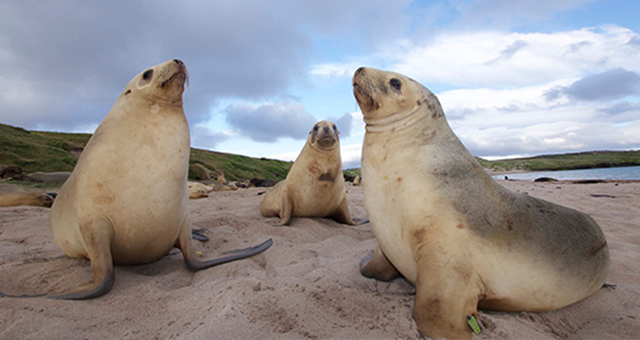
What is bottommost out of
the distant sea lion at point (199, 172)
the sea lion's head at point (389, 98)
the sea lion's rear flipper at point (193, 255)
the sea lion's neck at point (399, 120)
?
the sea lion's rear flipper at point (193, 255)

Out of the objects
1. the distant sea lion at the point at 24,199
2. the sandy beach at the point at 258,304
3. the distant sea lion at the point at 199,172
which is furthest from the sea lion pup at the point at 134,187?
the distant sea lion at the point at 199,172

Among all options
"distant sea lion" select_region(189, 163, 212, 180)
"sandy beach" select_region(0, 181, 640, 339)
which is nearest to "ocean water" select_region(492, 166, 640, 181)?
"distant sea lion" select_region(189, 163, 212, 180)

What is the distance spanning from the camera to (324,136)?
5.05m

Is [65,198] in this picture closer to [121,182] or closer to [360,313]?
[121,182]

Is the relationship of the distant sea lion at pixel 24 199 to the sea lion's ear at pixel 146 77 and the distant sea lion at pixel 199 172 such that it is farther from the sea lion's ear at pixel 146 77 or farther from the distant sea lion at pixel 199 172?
the distant sea lion at pixel 199 172

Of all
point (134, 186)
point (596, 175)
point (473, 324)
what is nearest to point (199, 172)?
point (134, 186)

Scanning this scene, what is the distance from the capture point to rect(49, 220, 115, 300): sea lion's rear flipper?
7.32ft

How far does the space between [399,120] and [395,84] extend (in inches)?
11.3

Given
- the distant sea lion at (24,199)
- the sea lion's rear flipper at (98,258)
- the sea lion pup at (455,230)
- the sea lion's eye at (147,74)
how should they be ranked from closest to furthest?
the sea lion pup at (455,230)
the sea lion's rear flipper at (98,258)
the sea lion's eye at (147,74)
the distant sea lion at (24,199)

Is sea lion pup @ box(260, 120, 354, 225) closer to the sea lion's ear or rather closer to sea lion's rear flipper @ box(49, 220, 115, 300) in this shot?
the sea lion's ear

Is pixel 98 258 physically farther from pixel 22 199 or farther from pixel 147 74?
pixel 22 199

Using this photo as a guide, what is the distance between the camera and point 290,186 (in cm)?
532

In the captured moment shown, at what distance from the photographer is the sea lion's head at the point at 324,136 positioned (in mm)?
5066

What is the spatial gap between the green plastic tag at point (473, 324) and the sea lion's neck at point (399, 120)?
3.72 feet
